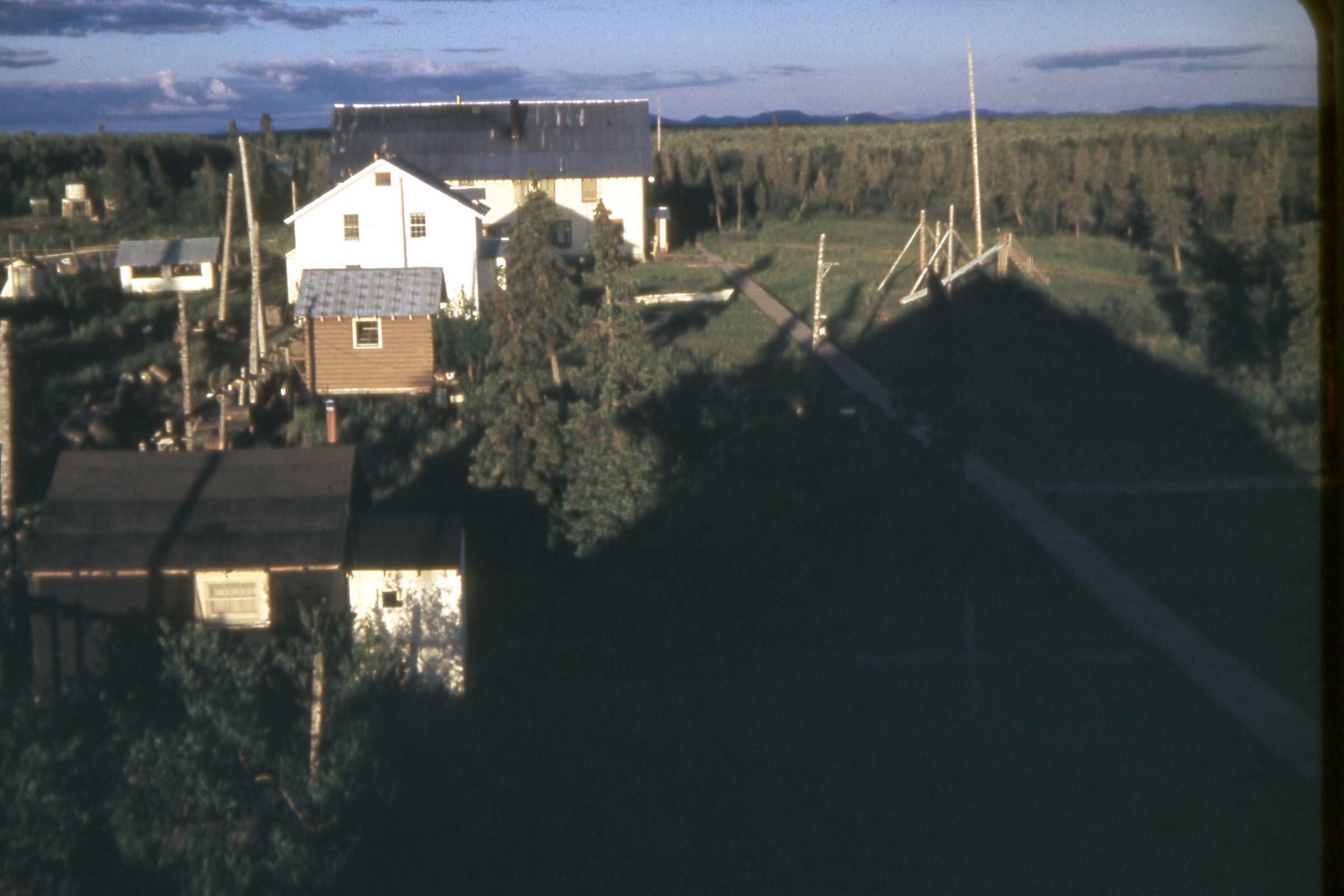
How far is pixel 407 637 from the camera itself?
824 centimetres

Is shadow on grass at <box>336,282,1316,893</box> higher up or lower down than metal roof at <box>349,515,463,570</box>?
lower down

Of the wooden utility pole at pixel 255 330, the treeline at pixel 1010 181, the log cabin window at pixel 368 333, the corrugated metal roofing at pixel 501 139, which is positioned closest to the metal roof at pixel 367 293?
the log cabin window at pixel 368 333

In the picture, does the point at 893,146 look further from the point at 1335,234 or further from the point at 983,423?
the point at 1335,234

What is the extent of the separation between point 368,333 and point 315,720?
10.9m

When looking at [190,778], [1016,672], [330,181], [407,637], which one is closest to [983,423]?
[1016,672]

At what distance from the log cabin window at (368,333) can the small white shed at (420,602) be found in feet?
28.0

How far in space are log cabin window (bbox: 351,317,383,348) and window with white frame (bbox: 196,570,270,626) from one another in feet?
29.7

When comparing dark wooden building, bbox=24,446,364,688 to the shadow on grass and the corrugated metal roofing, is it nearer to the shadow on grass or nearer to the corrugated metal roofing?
the shadow on grass

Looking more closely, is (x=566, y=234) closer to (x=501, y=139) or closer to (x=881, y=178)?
(x=501, y=139)

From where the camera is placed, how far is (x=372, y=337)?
648 inches

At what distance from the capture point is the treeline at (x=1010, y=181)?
91.5 feet

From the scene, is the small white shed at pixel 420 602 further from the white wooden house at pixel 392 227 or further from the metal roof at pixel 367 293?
the white wooden house at pixel 392 227

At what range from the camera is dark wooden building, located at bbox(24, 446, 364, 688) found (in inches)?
296

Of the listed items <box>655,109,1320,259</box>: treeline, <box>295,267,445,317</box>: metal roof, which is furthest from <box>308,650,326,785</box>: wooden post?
<box>655,109,1320,259</box>: treeline
